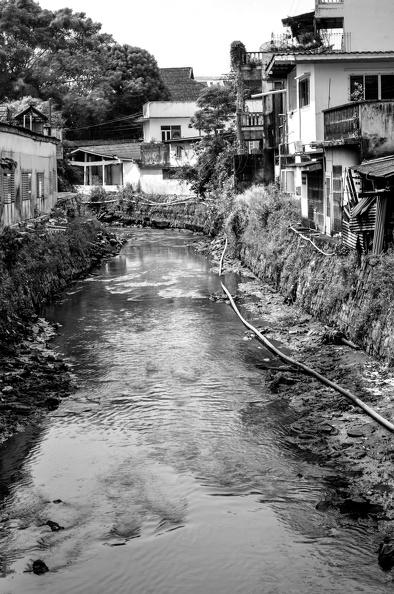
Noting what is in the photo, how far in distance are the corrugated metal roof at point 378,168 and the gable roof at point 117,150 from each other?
4574cm

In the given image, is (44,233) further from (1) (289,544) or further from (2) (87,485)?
(1) (289,544)

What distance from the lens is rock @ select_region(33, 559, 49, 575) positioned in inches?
444

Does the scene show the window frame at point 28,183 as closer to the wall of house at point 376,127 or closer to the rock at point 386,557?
the wall of house at point 376,127

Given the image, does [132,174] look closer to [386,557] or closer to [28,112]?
[28,112]

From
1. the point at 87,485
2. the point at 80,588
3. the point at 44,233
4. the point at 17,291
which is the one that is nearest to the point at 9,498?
the point at 87,485

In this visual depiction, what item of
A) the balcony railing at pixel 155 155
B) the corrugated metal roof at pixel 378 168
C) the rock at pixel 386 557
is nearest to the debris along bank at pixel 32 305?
the rock at pixel 386 557

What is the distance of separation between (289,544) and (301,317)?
13677 millimetres

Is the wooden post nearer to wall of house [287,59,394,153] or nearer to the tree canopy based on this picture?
wall of house [287,59,394,153]

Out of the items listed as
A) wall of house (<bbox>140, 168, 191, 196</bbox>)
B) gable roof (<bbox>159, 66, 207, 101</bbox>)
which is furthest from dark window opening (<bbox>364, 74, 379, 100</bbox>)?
gable roof (<bbox>159, 66, 207, 101</bbox>)

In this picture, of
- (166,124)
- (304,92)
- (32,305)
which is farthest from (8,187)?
(166,124)

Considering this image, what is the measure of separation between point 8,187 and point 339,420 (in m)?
18.6

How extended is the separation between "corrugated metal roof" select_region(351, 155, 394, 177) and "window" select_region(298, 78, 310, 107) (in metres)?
9.71

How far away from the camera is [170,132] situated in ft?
236

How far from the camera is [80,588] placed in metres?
11.0
